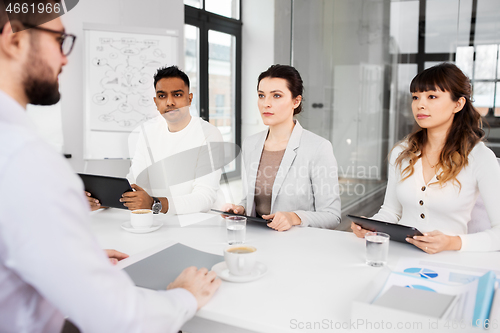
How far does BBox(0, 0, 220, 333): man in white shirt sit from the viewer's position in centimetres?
63

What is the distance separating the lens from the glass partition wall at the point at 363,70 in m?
3.65

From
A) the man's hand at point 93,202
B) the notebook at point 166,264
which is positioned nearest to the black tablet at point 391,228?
the notebook at point 166,264

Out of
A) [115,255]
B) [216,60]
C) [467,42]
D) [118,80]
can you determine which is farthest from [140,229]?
[216,60]

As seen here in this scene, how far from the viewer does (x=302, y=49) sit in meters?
4.02

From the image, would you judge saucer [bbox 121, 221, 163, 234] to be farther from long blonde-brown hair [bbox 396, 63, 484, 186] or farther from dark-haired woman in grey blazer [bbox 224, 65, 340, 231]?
long blonde-brown hair [bbox 396, 63, 484, 186]

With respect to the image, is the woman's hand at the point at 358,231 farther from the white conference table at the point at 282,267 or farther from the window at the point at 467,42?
the window at the point at 467,42

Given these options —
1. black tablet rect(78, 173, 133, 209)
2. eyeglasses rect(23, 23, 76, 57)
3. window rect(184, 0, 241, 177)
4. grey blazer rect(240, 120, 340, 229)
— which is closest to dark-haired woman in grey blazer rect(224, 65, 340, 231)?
grey blazer rect(240, 120, 340, 229)

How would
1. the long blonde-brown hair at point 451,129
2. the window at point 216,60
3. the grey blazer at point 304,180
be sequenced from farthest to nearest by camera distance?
the window at point 216,60
the grey blazer at point 304,180
the long blonde-brown hair at point 451,129

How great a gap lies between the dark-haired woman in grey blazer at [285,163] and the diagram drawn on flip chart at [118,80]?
4.52 ft

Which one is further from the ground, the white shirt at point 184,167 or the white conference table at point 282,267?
the white shirt at point 184,167

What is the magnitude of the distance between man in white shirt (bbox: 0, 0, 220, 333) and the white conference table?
20 cm

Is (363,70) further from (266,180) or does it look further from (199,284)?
(199,284)

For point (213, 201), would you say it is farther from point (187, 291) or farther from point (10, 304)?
point (10, 304)

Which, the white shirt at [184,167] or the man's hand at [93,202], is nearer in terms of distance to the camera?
the man's hand at [93,202]
